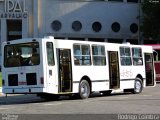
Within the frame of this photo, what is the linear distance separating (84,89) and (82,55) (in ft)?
5.16

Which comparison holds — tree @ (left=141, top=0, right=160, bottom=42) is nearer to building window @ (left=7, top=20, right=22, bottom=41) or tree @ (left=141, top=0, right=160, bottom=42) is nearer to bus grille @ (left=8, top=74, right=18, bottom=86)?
building window @ (left=7, top=20, right=22, bottom=41)

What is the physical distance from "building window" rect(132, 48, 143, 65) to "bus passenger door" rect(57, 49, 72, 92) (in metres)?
5.58

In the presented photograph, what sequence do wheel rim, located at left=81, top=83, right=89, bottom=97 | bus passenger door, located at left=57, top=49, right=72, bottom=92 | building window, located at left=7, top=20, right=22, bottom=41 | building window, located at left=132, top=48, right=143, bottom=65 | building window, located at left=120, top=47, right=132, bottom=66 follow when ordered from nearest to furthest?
bus passenger door, located at left=57, top=49, right=72, bottom=92
wheel rim, located at left=81, top=83, right=89, bottom=97
building window, located at left=120, top=47, right=132, bottom=66
building window, located at left=132, top=48, right=143, bottom=65
building window, located at left=7, top=20, right=22, bottom=41

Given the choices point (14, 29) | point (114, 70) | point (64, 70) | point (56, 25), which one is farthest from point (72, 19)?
point (64, 70)

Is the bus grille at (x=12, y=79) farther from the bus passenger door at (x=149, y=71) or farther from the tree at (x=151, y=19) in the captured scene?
the tree at (x=151, y=19)

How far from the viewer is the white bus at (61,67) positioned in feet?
70.0

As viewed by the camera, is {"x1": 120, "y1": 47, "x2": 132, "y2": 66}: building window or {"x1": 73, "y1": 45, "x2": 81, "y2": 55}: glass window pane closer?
{"x1": 73, "y1": 45, "x2": 81, "y2": 55}: glass window pane

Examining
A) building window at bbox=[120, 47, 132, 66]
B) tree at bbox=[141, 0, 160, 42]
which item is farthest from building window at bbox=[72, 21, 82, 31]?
building window at bbox=[120, 47, 132, 66]

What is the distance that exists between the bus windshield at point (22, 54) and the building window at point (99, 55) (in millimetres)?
3569

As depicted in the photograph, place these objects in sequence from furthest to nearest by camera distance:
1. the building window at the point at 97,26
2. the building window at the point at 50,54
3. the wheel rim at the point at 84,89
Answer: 1. the building window at the point at 97,26
2. the wheel rim at the point at 84,89
3. the building window at the point at 50,54

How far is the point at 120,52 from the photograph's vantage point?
25.8 metres

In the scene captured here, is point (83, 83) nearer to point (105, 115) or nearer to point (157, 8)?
point (105, 115)

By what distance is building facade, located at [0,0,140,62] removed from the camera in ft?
203

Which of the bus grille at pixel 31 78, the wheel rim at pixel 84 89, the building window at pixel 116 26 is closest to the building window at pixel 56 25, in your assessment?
the building window at pixel 116 26
